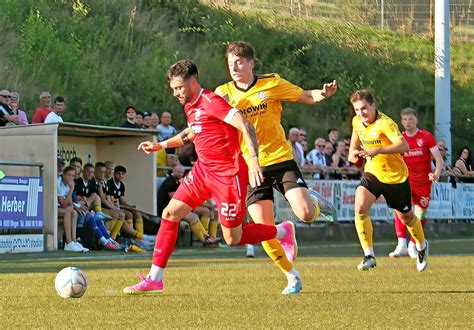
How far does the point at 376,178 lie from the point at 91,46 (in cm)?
1776

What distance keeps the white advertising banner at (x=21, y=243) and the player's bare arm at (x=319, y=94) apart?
342 inches

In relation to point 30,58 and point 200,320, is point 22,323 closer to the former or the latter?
point 200,320

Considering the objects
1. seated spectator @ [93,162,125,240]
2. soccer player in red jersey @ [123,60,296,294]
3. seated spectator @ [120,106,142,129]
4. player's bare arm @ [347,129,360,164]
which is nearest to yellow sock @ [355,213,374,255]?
player's bare arm @ [347,129,360,164]

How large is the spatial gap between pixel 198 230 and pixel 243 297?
1172 cm

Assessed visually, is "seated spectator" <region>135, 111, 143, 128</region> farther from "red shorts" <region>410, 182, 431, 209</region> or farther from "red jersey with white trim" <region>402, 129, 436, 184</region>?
"red shorts" <region>410, 182, 431, 209</region>

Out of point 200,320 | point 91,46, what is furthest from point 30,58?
point 200,320

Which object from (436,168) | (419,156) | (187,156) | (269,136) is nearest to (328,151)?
(187,156)

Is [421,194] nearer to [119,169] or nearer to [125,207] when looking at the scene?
[125,207]

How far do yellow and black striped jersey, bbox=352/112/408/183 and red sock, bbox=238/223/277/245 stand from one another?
363 centimetres

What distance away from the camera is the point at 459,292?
10.7 metres

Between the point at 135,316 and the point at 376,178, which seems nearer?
the point at 135,316

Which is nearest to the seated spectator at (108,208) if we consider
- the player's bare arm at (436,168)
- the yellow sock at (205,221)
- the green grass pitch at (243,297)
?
the yellow sock at (205,221)

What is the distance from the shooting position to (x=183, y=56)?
1321 inches

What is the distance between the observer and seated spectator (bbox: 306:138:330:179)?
81.6ft
